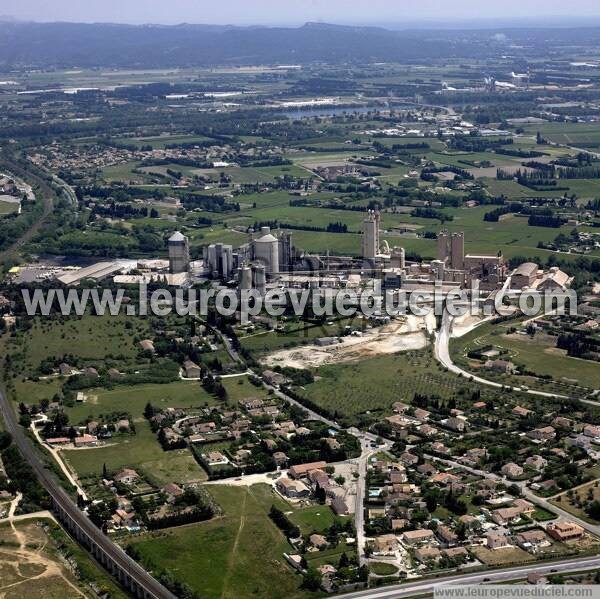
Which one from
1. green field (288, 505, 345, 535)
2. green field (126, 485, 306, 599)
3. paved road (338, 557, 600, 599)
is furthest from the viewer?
green field (288, 505, 345, 535)

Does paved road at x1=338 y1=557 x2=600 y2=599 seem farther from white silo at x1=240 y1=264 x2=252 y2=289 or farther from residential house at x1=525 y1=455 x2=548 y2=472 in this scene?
white silo at x1=240 y1=264 x2=252 y2=289

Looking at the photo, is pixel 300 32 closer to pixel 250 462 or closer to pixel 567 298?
pixel 567 298

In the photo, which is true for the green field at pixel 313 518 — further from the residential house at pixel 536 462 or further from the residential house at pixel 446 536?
the residential house at pixel 536 462

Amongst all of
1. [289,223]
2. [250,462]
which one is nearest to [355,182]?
[289,223]

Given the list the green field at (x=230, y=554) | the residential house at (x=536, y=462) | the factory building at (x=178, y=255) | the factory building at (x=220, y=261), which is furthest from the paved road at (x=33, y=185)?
the residential house at (x=536, y=462)

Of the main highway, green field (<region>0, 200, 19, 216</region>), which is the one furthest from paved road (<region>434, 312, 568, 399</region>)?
green field (<region>0, 200, 19, 216</region>)

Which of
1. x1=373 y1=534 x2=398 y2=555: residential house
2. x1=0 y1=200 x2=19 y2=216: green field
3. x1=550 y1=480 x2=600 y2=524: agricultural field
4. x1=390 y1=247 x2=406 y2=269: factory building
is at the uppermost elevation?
x1=390 y1=247 x2=406 y2=269: factory building
